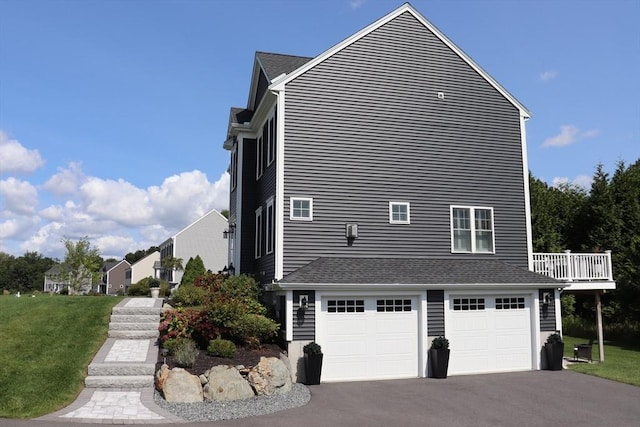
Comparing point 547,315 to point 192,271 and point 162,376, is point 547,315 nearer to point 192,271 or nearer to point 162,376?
point 162,376

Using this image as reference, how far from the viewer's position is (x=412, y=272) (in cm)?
1477

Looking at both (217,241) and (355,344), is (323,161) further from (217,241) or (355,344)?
(217,241)

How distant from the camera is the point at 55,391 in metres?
10.0

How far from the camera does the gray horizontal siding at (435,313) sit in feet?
47.9

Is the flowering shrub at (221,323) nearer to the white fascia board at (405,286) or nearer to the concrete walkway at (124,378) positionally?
the concrete walkway at (124,378)

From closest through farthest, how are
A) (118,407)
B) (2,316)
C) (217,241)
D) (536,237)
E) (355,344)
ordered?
(118,407) < (355,344) < (2,316) < (536,237) < (217,241)

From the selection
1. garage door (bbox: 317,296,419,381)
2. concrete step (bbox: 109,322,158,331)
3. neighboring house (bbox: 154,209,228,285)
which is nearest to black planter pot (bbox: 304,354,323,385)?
garage door (bbox: 317,296,419,381)

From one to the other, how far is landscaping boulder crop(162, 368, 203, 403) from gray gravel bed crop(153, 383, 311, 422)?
0.46 feet

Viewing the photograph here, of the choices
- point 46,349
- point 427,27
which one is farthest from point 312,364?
point 427,27

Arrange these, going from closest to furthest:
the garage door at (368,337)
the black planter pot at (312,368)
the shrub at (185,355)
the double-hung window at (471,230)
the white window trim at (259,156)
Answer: the shrub at (185,355), the black planter pot at (312,368), the garage door at (368,337), the double-hung window at (471,230), the white window trim at (259,156)

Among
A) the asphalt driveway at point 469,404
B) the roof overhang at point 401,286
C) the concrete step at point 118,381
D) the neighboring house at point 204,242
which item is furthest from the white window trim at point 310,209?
the neighboring house at point 204,242

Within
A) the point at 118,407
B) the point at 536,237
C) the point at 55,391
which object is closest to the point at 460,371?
the point at 118,407

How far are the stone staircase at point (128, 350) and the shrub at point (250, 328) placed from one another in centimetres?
200

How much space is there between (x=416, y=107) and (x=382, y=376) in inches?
334
